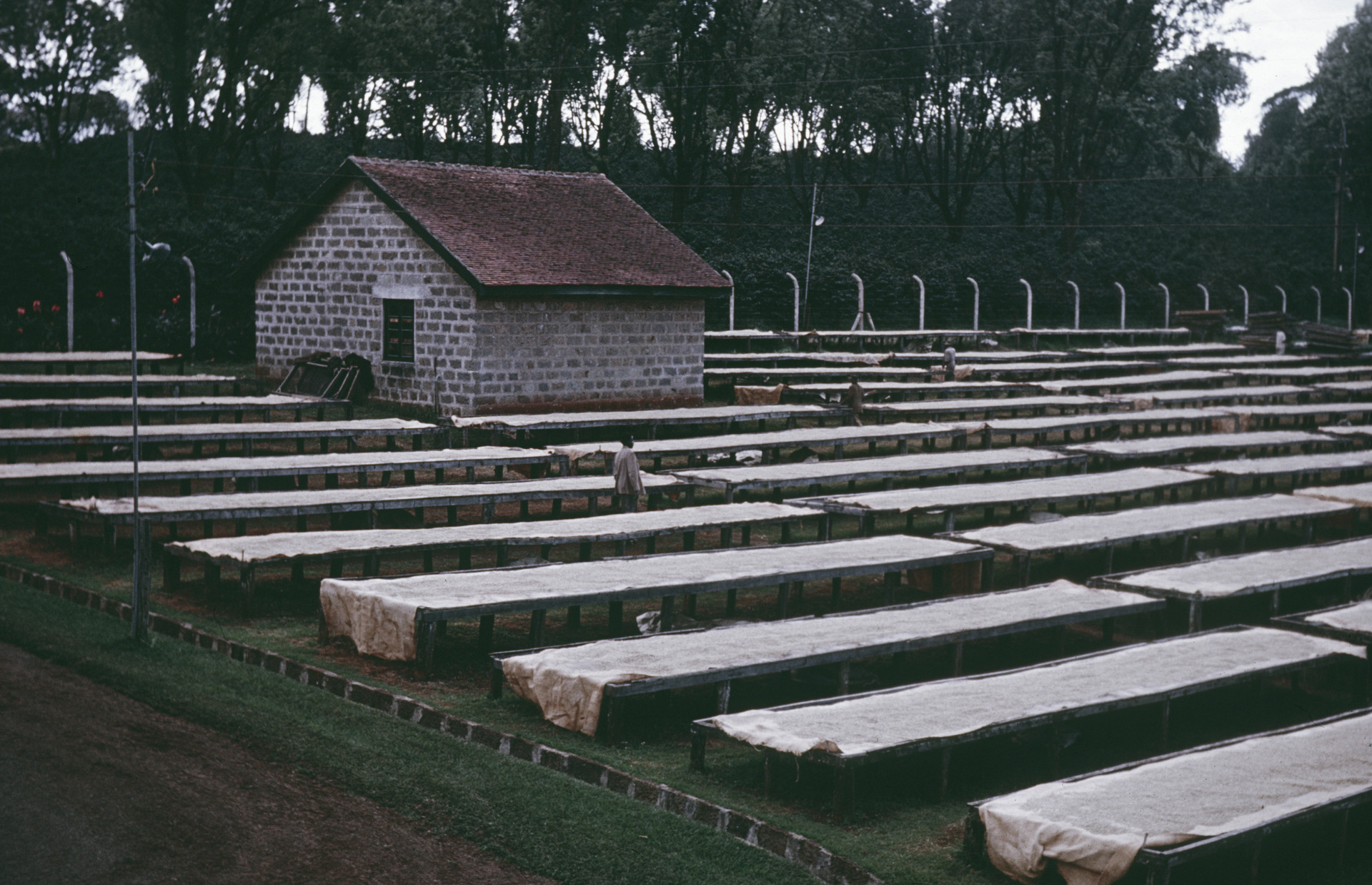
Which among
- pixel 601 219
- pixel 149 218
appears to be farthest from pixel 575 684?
pixel 149 218

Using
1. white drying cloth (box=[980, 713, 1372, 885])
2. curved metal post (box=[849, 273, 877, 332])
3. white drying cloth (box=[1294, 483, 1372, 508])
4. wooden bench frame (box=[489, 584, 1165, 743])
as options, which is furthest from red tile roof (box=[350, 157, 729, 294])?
white drying cloth (box=[980, 713, 1372, 885])

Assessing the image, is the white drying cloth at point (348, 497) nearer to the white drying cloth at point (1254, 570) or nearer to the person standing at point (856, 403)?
the white drying cloth at point (1254, 570)

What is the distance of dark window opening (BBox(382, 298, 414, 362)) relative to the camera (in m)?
24.7

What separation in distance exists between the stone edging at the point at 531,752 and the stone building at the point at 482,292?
454 inches

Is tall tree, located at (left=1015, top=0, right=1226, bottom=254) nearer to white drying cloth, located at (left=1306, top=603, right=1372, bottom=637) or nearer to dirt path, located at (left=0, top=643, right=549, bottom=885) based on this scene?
white drying cloth, located at (left=1306, top=603, right=1372, bottom=637)

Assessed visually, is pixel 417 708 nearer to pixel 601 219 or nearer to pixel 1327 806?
pixel 1327 806

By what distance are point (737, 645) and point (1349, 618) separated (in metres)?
5.74

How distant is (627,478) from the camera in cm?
1627

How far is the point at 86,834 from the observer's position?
24.4ft

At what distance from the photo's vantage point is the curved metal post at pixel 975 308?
→ 38.5 metres

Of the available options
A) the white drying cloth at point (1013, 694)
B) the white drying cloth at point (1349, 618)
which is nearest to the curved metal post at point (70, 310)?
the white drying cloth at point (1013, 694)

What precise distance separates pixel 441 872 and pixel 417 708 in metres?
2.64

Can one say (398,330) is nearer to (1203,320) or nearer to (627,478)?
(627,478)

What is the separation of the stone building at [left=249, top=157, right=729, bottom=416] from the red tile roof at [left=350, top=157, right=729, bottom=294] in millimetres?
44
